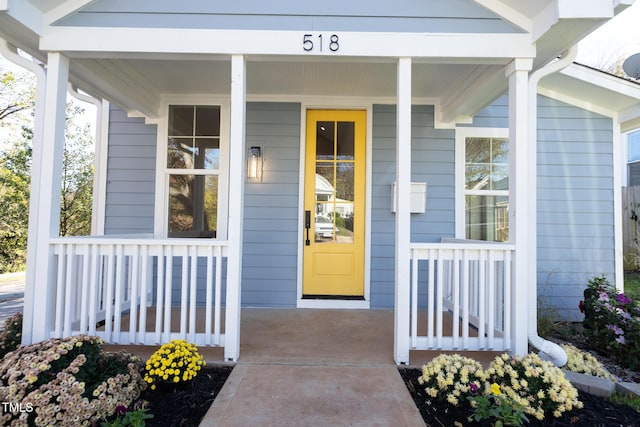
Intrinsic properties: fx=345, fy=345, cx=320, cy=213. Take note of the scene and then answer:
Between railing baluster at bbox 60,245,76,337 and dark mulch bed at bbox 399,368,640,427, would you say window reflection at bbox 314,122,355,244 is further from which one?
railing baluster at bbox 60,245,76,337

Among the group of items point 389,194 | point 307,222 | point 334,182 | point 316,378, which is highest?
point 334,182

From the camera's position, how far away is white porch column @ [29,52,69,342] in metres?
2.53

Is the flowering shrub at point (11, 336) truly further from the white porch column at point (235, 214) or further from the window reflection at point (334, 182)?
the window reflection at point (334, 182)

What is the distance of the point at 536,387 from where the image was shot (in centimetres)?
195

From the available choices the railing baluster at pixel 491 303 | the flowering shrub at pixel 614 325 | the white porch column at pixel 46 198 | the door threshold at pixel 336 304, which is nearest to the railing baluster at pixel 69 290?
the white porch column at pixel 46 198

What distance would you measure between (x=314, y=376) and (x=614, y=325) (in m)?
2.42

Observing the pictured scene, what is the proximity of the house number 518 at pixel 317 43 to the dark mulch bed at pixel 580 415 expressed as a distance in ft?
7.92

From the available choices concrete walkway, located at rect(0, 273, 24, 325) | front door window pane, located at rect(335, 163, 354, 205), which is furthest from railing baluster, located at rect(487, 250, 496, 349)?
concrete walkway, located at rect(0, 273, 24, 325)

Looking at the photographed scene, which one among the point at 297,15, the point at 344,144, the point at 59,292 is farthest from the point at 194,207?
the point at 297,15

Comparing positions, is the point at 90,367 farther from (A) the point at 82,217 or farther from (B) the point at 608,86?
(A) the point at 82,217

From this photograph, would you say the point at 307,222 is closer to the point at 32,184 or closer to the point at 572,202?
the point at 32,184

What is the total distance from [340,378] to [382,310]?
167 cm

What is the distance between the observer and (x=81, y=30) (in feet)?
8.33

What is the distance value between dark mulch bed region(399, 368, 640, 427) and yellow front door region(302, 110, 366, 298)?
1.92 meters
